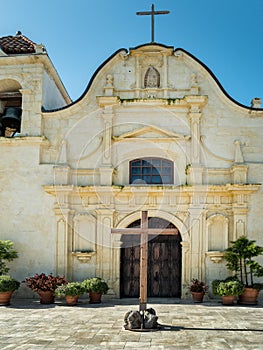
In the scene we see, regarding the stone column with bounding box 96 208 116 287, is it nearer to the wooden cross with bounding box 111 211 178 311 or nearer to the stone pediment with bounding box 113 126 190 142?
the stone pediment with bounding box 113 126 190 142

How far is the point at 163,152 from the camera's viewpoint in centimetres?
1560

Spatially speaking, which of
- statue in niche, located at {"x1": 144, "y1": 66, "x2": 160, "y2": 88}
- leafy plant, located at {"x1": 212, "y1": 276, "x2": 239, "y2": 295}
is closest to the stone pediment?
statue in niche, located at {"x1": 144, "y1": 66, "x2": 160, "y2": 88}

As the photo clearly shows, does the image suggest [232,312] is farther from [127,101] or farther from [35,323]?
[127,101]

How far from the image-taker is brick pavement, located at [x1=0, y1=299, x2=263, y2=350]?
28.2ft

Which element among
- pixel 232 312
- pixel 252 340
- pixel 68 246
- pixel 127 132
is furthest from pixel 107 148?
pixel 252 340

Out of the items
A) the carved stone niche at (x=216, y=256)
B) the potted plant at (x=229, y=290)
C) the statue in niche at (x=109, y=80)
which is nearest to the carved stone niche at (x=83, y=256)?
the carved stone niche at (x=216, y=256)

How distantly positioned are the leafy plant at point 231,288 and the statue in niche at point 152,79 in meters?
6.77

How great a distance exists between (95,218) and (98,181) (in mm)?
1188

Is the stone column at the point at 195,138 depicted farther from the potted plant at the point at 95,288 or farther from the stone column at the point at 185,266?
the potted plant at the point at 95,288

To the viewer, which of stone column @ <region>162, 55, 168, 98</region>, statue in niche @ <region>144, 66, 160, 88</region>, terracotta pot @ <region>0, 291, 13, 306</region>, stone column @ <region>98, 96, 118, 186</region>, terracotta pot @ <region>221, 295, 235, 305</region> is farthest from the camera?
statue in niche @ <region>144, 66, 160, 88</region>

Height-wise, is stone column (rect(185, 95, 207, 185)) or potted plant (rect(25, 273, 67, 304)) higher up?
stone column (rect(185, 95, 207, 185))

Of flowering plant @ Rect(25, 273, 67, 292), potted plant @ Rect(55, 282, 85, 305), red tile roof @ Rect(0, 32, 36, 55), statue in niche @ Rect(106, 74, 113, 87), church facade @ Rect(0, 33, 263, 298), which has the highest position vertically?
red tile roof @ Rect(0, 32, 36, 55)

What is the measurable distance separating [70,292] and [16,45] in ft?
28.6

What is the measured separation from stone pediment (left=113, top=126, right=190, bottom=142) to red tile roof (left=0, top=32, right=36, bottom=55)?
4.40m
